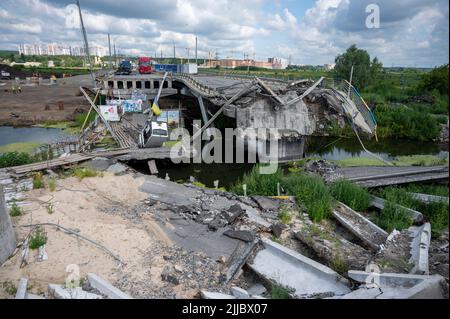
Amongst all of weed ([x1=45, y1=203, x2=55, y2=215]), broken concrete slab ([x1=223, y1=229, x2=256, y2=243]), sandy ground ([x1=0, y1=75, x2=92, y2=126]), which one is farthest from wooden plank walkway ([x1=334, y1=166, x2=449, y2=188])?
sandy ground ([x1=0, y1=75, x2=92, y2=126])

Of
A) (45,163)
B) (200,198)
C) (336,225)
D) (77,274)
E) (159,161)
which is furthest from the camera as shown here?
(159,161)

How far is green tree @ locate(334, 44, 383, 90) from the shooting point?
44469mm

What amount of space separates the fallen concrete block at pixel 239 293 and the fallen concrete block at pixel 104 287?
2.06m

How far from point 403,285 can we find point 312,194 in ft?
17.8

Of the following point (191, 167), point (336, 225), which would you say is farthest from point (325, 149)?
point (336, 225)

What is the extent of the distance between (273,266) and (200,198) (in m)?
4.75

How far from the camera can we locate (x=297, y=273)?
7156 mm

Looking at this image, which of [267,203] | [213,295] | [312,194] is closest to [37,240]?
[213,295]

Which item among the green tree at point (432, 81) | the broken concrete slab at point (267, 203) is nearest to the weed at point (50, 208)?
the broken concrete slab at point (267, 203)

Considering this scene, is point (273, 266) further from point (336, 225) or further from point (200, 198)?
point (200, 198)

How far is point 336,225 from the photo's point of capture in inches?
398

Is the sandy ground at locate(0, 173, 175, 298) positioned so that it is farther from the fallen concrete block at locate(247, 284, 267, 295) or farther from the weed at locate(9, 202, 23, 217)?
the fallen concrete block at locate(247, 284, 267, 295)

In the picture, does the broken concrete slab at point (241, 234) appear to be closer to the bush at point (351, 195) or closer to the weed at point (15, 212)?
the bush at point (351, 195)

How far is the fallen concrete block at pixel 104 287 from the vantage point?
5.79 meters
